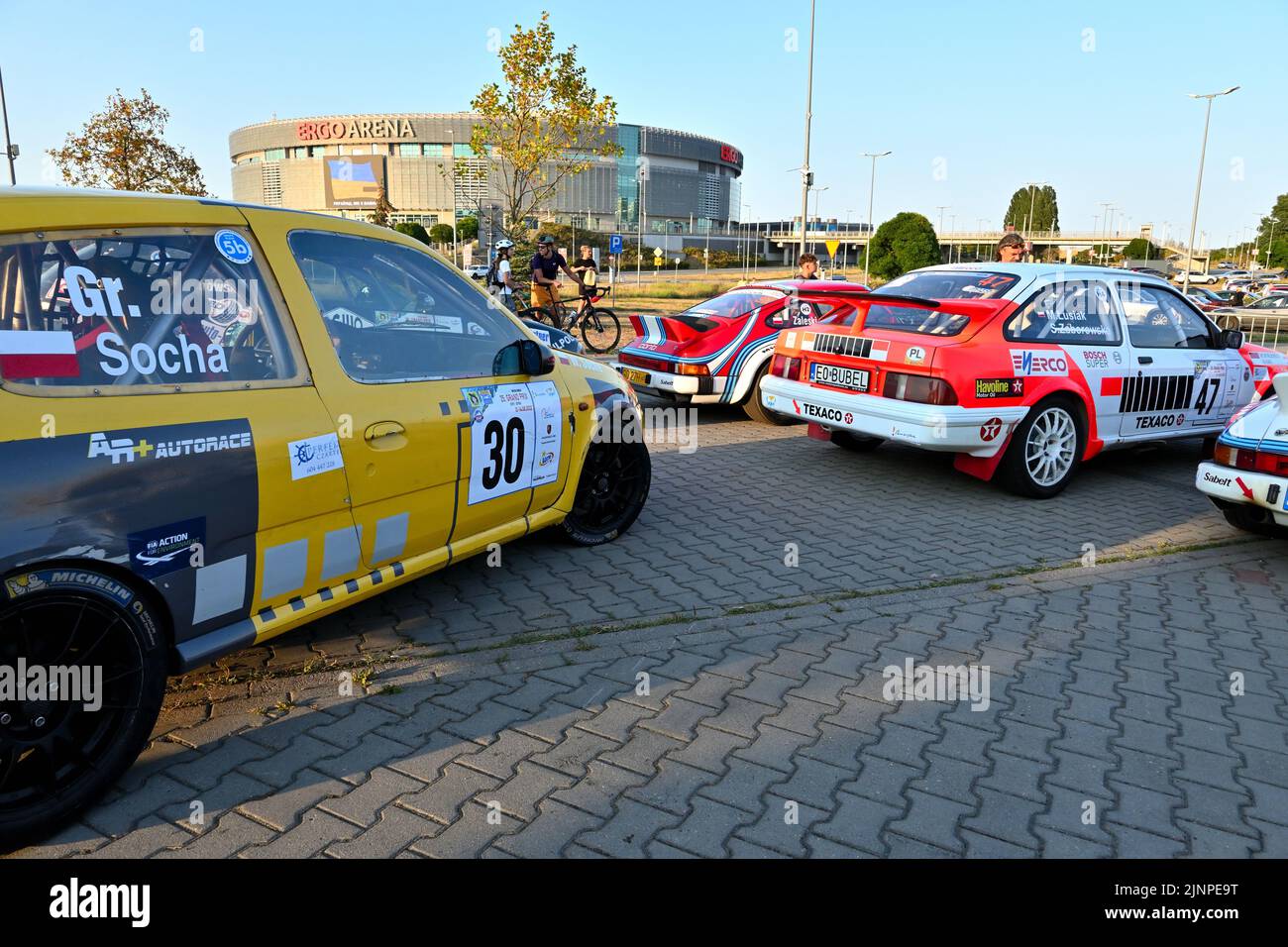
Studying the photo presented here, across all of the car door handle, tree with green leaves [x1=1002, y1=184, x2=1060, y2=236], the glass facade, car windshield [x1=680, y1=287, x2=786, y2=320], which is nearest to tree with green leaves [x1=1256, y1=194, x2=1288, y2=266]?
tree with green leaves [x1=1002, y1=184, x2=1060, y2=236]

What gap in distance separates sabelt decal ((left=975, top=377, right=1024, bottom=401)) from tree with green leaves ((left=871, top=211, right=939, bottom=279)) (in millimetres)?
28508

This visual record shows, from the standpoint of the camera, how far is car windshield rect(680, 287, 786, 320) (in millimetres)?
9289

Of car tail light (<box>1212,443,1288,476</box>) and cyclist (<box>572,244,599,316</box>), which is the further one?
cyclist (<box>572,244,599,316</box>)

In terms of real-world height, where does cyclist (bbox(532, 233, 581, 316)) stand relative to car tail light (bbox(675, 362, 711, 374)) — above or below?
above

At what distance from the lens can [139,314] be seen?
2807 mm

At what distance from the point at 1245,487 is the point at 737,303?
5243 mm

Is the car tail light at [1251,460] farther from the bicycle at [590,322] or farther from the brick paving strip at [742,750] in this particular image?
the bicycle at [590,322]

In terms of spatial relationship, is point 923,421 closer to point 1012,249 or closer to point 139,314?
point 139,314

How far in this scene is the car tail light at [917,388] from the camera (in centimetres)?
609

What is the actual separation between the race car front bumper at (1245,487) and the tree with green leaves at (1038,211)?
11681 centimetres

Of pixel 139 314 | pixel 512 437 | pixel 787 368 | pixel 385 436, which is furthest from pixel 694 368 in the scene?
pixel 139 314

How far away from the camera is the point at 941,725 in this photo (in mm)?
3400

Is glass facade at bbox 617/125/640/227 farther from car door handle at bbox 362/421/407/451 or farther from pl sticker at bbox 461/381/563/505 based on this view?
car door handle at bbox 362/421/407/451
